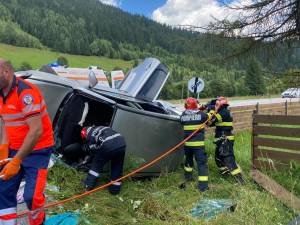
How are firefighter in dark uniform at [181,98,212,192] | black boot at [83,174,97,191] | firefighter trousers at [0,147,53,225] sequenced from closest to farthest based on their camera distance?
firefighter trousers at [0,147,53,225], black boot at [83,174,97,191], firefighter in dark uniform at [181,98,212,192]

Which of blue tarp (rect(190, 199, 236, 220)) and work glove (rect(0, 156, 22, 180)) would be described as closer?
work glove (rect(0, 156, 22, 180))

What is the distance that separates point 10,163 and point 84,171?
283 centimetres

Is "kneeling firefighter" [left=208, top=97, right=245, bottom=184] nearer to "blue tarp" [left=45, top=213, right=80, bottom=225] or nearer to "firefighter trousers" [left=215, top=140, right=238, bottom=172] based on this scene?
"firefighter trousers" [left=215, top=140, right=238, bottom=172]

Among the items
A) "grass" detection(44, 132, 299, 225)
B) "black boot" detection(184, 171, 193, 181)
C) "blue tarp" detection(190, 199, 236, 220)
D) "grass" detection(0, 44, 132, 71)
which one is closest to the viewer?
"grass" detection(44, 132, 299, 225)

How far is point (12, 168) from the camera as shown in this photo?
3.39 meters

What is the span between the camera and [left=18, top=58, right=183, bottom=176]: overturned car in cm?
596

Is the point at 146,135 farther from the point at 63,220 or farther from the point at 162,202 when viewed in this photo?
the point at 63,220

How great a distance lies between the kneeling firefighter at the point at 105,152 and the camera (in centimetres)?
554

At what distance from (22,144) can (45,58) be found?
67287 millimetres

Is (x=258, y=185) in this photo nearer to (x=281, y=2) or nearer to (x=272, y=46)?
(x=272, y=46)

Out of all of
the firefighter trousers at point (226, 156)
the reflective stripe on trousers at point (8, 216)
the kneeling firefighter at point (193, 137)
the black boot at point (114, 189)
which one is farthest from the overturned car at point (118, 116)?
the reflective stripe on trousers at point (8, 216)

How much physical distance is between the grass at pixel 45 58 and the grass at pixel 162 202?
5689 centimetres

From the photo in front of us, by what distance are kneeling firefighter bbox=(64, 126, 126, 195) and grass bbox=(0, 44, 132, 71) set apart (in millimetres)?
57093

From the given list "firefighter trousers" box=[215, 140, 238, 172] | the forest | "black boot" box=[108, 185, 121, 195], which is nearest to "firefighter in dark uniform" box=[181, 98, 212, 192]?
"firefighter trousers" box=[215, 140, 238, 172]
